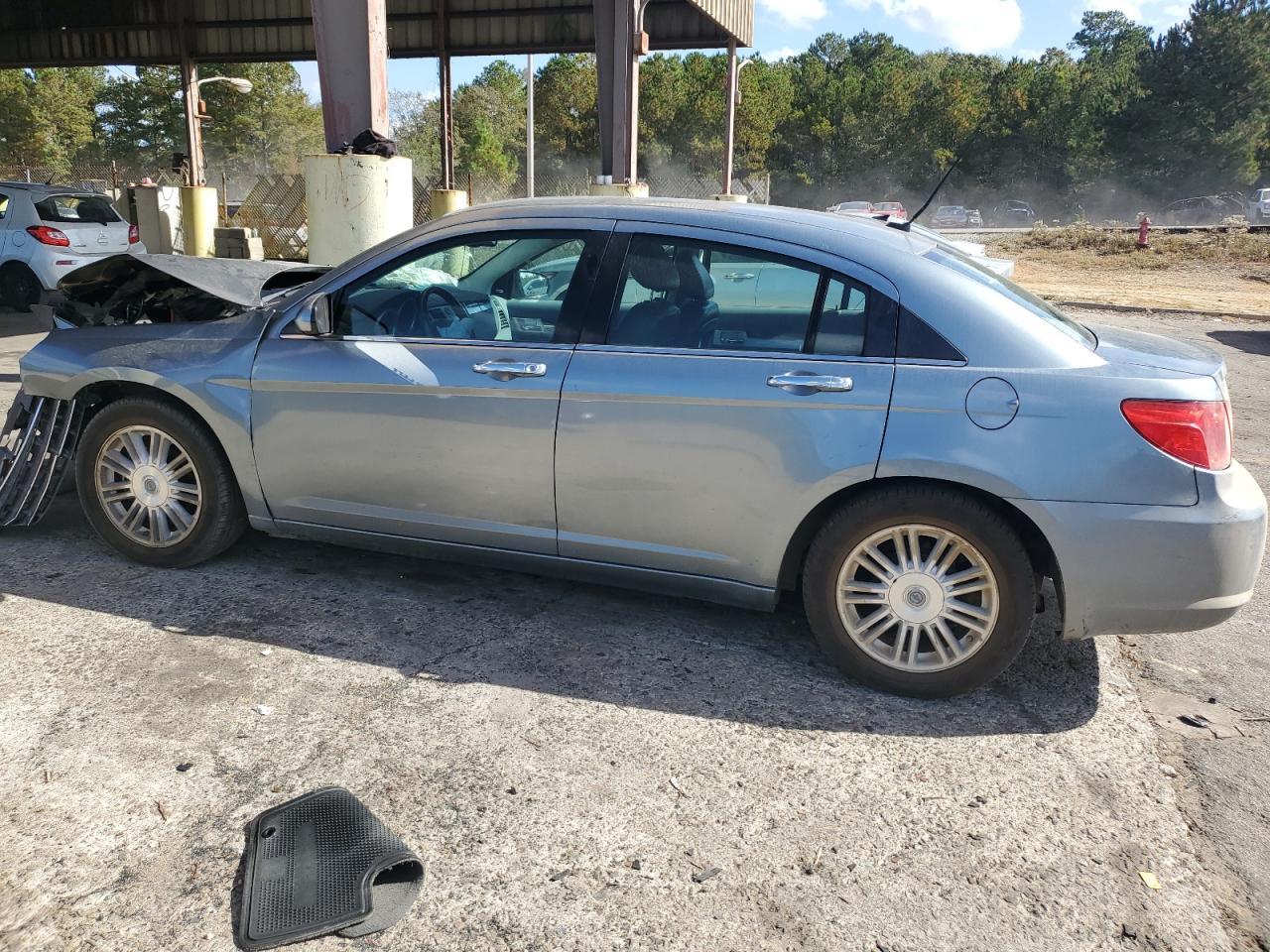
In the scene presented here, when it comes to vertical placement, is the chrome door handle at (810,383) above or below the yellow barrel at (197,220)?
below

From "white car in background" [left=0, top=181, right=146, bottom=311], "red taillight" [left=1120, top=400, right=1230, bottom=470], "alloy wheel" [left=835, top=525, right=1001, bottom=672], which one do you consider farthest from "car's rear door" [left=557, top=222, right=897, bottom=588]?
Result: "white car in background" [left=0, top=181, right=146, bottom=311]

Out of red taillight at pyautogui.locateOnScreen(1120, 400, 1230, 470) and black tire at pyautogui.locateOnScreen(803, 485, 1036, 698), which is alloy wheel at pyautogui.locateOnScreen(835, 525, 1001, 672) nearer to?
black tire at pyautogui.locateOnScreen(803, 485, 1036, 698)

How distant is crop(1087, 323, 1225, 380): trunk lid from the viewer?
3609 millimetres

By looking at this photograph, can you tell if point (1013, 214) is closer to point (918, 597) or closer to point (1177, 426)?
point (1177, 426)

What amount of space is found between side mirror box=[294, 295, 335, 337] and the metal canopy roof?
2230 centimetres

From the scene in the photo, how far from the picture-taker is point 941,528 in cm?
361

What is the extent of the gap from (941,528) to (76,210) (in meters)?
13.1

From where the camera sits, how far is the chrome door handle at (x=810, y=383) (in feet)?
12.0

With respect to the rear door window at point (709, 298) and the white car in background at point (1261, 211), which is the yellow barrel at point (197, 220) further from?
the white car in background at point (1261, 211)

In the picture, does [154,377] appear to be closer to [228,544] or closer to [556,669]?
[228,544]

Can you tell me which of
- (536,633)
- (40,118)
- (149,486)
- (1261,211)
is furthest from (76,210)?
(40,118)

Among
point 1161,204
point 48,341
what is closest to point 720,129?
point 1161,204

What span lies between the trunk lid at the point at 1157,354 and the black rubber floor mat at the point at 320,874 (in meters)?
2.78

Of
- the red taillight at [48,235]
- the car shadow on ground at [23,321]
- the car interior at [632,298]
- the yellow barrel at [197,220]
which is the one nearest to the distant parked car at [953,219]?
the yellow barrel at [197,220]
